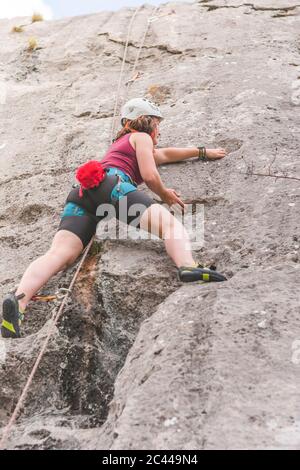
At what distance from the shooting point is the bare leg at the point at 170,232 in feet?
13.7

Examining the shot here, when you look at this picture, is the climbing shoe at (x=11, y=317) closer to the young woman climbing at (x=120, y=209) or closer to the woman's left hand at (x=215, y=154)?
the young woman climbing at (x=120, y=209)

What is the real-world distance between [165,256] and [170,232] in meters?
0.31

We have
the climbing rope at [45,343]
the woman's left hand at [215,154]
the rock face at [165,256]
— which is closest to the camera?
the rock face at [165,256]

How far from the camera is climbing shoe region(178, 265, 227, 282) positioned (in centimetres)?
391

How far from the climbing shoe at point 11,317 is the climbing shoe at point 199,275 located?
45.5 inches

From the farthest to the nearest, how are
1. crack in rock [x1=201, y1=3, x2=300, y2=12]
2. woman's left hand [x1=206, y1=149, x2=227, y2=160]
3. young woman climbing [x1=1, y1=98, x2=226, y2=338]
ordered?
1. crack in rock [x1=201, y1=3, x2=300, y2=12]
2. woman's left hand [x1=206, y1=149, x2=227, y2=160]
3. young woman climbing [x1=1, y1=98, x2=226, y2=338]

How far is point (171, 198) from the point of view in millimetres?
5000

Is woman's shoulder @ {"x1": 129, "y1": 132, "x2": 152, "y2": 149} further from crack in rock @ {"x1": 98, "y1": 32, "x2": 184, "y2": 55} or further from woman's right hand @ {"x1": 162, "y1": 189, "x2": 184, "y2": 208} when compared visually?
crack in rock @ {"x1": 98, "y1": 32, "x2": 184, "y2": 55}

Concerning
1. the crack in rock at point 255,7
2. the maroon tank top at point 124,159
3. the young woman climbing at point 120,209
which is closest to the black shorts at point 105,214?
the young woman climbing at point 120,209

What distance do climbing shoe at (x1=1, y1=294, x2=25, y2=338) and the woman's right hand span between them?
157 centimetres

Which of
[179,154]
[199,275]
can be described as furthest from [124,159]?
[199,275]

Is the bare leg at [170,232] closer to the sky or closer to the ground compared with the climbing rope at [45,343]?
closer to the sky

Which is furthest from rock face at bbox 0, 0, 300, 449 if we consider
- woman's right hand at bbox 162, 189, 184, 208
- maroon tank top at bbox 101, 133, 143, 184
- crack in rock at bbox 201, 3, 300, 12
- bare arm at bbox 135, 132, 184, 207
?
maroon tank top at bbox 101, 133, 143, 184

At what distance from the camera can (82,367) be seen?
3.93 metres
